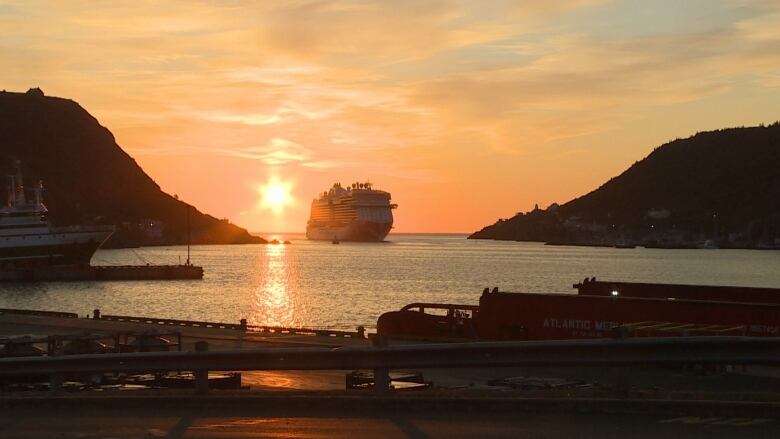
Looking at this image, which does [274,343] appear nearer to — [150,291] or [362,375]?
[362,375]

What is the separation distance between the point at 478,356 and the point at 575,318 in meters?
20.5

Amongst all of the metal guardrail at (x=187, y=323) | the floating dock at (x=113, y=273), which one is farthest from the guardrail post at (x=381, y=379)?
the floating dock at (x=113, y=273)

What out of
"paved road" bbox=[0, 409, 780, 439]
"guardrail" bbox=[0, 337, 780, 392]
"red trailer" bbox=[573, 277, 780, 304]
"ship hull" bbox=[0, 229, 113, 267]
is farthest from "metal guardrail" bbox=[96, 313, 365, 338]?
"ship hull" bbox=[0, 229, 113, 267]

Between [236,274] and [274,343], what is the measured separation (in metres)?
118

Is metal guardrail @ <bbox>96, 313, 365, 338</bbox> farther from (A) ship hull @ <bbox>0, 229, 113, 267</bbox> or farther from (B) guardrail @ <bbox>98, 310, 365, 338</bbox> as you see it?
(A) ship hull @ <bbox>0, 229, 113, 267</bbox>

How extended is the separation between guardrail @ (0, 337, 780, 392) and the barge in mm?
14417

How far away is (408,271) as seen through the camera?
145000mm

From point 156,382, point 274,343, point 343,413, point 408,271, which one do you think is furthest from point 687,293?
point 408,271

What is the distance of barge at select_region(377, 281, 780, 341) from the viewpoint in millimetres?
28562

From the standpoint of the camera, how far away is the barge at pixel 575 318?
1125 inches

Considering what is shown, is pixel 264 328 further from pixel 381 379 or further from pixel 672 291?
pixel 381 379

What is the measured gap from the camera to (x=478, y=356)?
38.0 ft

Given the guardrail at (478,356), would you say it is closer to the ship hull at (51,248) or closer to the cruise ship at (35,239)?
the cruise ship at (35,239)

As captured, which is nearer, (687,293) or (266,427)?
(266,427)
